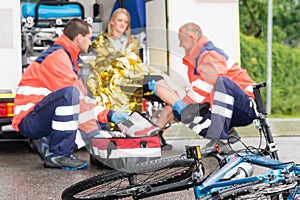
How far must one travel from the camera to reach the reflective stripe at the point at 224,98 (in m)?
7.75

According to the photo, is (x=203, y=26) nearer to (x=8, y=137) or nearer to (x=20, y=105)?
(x=20, y=105)

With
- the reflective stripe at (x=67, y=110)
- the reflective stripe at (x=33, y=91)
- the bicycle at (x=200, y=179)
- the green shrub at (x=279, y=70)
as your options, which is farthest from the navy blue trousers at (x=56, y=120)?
the green shrub at (x=279, y=70)

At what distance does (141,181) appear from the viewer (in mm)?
4652

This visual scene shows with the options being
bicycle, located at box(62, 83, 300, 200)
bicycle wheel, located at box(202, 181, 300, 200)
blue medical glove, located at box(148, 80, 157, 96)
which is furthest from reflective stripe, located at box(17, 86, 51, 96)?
bicycle wheel, located at box(202, 181, 300, 200)

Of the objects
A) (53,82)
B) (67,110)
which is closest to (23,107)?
(53,82)

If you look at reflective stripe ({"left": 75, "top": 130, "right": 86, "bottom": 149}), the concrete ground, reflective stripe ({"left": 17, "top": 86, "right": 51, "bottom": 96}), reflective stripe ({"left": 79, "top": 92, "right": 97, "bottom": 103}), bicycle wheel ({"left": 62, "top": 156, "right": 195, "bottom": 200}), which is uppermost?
reflective stripe ({"left": 17, "top": 86, "right": 51, "bottom": 96})

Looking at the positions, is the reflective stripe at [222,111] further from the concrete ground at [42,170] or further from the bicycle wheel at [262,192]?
the bicycle wheel at [262,192]

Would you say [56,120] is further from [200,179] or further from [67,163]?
[200,179]

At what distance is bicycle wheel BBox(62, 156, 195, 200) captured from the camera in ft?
15.1

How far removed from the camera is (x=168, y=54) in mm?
7688

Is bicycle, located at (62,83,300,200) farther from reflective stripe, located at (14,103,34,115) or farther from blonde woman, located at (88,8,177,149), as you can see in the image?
reflective stripe, located at (14,103,34,115)

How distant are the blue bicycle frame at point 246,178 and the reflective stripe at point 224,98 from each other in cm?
304

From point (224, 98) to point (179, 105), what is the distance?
868 mm

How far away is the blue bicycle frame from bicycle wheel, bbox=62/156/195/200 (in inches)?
3.8
